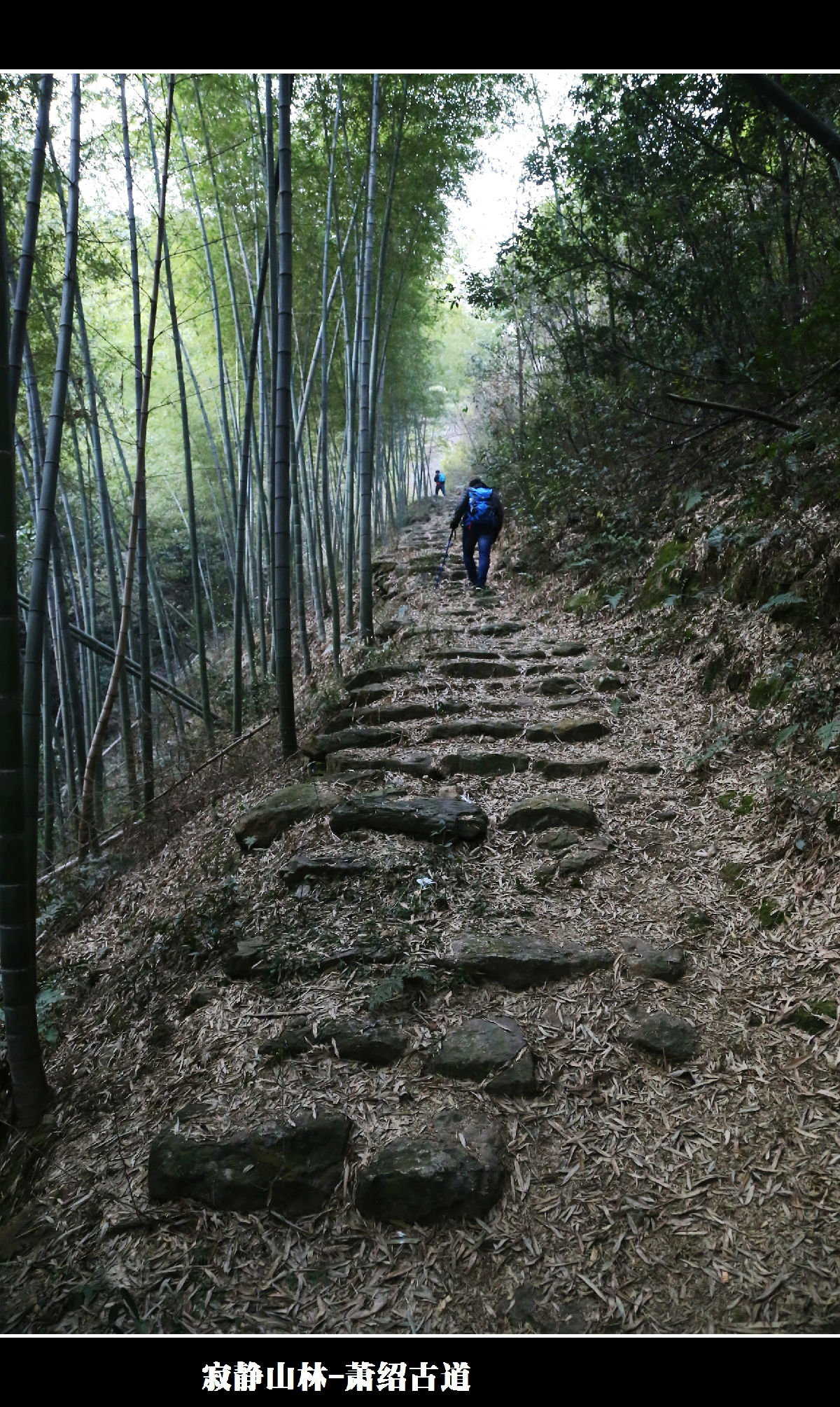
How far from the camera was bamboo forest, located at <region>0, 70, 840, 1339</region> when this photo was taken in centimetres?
135

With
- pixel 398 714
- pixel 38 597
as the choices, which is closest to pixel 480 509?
pixel 398 714

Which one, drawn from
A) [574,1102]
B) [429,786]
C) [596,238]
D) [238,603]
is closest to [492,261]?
[596,238]

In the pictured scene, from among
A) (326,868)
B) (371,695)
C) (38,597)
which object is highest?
(38,597)

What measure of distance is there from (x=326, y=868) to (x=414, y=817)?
422 millimetres

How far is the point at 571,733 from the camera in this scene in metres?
3.48

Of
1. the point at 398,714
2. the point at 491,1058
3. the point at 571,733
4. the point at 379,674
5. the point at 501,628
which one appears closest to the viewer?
the point at 491,1058

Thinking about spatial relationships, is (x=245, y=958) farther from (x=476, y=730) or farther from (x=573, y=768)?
(x=476, y=730)

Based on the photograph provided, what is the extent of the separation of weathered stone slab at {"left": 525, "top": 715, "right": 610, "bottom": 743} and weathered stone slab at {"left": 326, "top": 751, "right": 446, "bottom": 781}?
611mm

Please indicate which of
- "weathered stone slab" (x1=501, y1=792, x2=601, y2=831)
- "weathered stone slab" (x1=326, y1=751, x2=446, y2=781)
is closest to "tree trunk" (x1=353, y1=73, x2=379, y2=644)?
"weathered stone slab" (x1=326, y1=751, x2=446, y2=781)

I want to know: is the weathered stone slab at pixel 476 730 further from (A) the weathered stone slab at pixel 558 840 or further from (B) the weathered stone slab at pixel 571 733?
(A) the weathered stone slab at pixel 558 840

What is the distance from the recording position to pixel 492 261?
9094mm

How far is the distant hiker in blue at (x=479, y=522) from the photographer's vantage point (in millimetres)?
6527

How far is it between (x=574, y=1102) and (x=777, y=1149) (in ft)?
1.41

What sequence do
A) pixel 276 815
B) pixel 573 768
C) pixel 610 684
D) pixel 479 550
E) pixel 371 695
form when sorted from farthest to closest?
pixel 479 550
pixel 371 695
pixel 610 684
pixel 573 768
pixel 276 815
